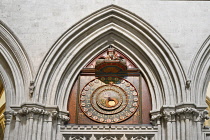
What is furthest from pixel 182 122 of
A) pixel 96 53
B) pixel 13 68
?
pixel 13 68

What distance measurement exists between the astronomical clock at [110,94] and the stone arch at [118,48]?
0.23 metres

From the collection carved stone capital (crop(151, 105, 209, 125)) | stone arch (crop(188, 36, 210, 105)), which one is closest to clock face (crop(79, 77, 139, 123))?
carved stone capital (crop(151, 105, 209, 125))

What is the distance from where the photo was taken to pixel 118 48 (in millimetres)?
12797

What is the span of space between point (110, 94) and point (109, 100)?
7.4 inches

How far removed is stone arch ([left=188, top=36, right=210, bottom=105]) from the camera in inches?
454

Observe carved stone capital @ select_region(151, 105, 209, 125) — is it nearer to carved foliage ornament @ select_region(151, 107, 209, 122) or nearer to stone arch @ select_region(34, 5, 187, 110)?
carved foliage ornament @ select_region(151, 107, 209, 122)

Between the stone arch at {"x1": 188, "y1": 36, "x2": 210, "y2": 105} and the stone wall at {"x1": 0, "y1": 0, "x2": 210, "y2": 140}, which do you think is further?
the stone arch at {"x1": 188, "y1": 36, "x2": 210, "y2": 105}

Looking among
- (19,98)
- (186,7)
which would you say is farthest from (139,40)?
(19,98)

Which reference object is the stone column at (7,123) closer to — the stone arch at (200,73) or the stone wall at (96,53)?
the stone wall at (96,53)

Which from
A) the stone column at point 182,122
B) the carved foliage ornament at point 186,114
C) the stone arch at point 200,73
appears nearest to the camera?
the stone column at point 182,122

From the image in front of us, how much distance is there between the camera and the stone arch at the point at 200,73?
11.5m

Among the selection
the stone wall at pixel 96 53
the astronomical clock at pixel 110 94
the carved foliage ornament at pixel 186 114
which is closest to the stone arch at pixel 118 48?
the stone wall at pixel 96 53

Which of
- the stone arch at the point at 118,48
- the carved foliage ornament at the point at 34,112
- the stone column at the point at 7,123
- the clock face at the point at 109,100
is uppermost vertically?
the stone arch at the point at 118,48

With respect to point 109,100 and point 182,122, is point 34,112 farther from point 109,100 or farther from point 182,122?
point 182,122
